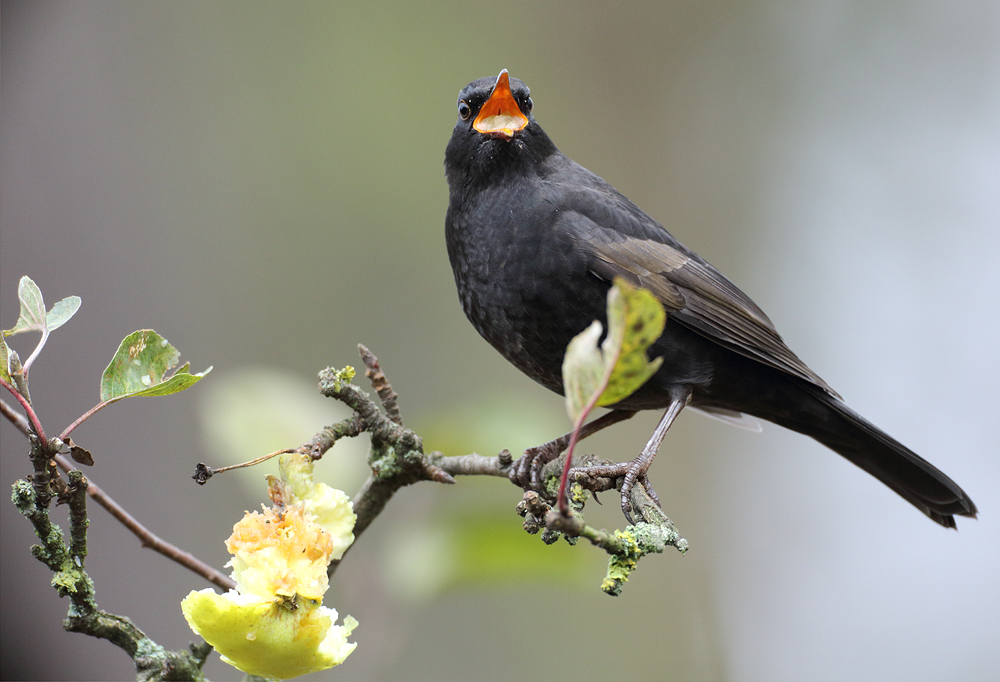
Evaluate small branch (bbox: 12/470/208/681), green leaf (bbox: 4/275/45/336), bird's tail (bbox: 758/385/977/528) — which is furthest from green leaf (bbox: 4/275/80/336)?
bird's tail (bbox: 758/385/977/528)

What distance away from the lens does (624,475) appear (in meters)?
1.71

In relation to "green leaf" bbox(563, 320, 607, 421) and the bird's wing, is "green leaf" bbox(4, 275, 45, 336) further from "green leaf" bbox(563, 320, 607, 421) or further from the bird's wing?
the bird's wing

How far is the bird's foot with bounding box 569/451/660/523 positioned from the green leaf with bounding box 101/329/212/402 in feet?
2.51

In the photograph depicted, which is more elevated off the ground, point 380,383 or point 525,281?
point 525,281

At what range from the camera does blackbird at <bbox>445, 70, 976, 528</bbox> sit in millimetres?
2088

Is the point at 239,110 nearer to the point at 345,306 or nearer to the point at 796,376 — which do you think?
the point at 345,306

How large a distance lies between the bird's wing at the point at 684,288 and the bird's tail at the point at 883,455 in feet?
0.45

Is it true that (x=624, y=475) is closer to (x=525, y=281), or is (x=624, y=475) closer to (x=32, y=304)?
(x=525, y=281)

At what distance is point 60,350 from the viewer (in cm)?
309

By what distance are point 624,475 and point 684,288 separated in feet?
2.61

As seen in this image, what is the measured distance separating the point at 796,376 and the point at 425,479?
A: 1.20 meters

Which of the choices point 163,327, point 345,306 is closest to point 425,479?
point 163,327

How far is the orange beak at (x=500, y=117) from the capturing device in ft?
7.41

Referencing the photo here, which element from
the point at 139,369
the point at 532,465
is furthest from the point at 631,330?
the point at 532,465
